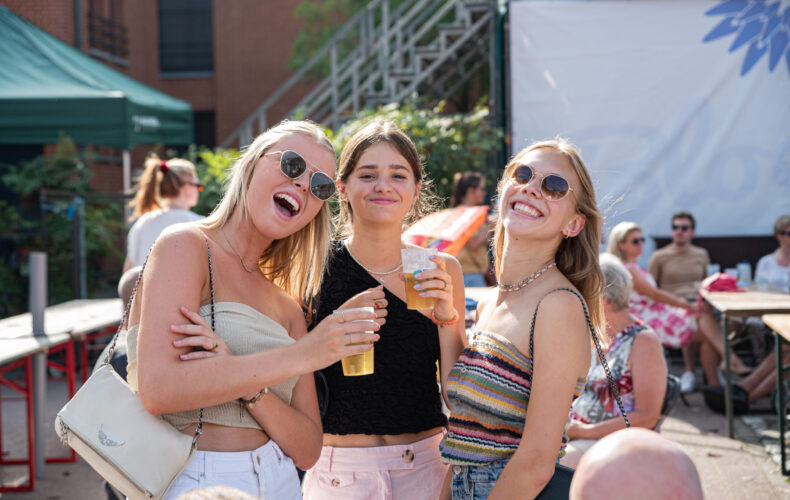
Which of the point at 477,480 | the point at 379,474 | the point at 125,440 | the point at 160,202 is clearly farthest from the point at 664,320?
the point at 125,440

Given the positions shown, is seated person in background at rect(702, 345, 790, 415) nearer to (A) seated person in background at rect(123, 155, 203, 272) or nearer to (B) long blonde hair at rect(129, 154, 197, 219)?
(A) seated person in background at rect(123, 155, 203, 272)

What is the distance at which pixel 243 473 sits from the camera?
188cm

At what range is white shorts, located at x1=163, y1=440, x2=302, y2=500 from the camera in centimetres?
184

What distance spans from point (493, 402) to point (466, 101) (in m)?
13.7

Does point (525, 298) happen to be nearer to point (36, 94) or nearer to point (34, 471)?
point (34, 471)

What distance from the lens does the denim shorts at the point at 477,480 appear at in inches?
79.4

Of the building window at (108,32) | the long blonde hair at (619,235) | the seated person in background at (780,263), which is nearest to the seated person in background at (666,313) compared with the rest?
the long blonde hair at (619,235)

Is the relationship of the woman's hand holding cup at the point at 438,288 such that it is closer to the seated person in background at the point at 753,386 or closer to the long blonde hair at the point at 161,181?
the long blonde hair at the point at 161,181

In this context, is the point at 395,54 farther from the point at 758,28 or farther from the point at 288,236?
the point at 288,236

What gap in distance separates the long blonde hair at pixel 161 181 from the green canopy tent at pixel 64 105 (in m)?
1.59

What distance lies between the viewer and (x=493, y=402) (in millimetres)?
1988

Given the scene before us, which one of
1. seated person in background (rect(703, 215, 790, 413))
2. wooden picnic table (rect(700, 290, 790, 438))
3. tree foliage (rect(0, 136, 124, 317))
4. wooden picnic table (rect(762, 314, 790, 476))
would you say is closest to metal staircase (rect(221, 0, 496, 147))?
tree foliage (rect(0, 136, 124, 317))

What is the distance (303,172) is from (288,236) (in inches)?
10.9

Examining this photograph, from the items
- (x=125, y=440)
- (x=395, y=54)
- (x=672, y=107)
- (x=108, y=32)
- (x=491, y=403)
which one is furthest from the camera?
(x=108, y=32)
